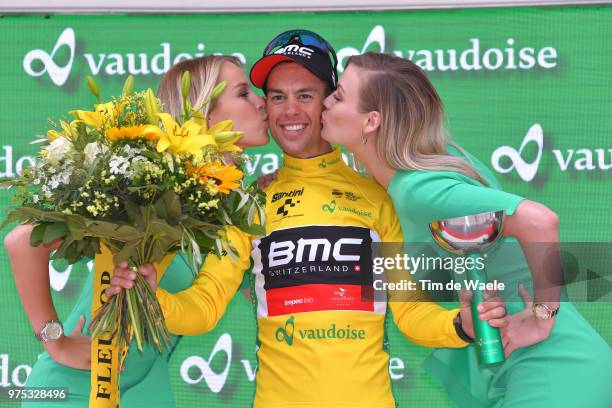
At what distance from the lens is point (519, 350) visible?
318 cm

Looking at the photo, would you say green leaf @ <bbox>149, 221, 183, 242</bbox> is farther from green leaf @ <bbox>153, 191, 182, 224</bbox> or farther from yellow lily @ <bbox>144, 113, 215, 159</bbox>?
yellow lily @ <bbox>144, 113, 215, 159</bbox>

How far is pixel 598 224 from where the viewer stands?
3.95 meters

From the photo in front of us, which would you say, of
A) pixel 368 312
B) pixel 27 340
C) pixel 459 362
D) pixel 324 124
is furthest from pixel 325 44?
pixel 27 340

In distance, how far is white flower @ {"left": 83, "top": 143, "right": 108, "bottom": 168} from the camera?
98.7 inches

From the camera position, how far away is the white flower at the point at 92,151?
2.51 meters

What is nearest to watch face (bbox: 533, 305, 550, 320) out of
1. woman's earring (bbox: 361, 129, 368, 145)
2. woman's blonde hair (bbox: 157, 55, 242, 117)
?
woman's earring (bbox: 361, 129, 368, 145)

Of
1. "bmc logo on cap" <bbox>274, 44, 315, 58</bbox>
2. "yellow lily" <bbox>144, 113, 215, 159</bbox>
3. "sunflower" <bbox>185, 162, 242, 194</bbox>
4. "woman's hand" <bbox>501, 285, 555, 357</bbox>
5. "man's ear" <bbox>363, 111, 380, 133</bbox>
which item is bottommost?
"woman's hand" <bbox>501, 285, 555, 357</bbox>

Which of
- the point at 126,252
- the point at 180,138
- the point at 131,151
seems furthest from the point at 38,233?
the point at 180,138

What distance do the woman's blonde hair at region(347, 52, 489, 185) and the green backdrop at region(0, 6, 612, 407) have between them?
2.26 feet

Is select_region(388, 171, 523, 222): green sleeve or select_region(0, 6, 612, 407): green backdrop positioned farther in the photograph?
select_region(0, 6, 612, 407): green backdrop

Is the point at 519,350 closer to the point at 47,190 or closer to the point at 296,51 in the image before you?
the point at 296,51

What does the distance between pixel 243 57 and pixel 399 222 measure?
1221 mm

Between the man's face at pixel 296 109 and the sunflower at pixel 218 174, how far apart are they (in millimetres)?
781

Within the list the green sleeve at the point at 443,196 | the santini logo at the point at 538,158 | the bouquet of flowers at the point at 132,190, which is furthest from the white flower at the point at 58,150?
the santini logo at the point at 538,158
